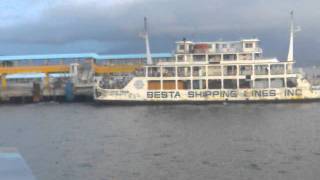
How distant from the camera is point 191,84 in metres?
88.1

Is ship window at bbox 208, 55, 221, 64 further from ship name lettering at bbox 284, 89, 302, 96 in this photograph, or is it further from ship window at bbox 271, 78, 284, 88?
ship name lettering at bbox 284, 89, 302, 96

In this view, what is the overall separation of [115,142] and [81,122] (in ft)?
63.7

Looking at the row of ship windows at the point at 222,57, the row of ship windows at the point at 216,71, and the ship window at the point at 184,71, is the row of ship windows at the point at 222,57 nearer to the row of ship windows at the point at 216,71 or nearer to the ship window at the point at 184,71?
the row of ship windows at the point at 216,71

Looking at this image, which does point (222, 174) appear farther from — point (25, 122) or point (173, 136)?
point (25, 122)

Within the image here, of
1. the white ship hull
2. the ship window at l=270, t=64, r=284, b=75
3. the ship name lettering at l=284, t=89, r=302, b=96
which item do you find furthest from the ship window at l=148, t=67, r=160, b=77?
the ship name lettering at l=284, t=89, r=302, b=96

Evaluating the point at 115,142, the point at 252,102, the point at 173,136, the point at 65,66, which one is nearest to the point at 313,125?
the point at 173,136

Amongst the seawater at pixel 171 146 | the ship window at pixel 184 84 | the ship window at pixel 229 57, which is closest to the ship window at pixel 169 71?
the ship window at pixel 184 84

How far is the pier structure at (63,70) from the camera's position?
105688 millimetres

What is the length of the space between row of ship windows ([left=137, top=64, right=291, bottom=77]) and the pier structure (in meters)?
17.7

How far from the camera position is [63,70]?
116 meters

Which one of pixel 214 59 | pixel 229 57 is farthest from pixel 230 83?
pixel 214 59

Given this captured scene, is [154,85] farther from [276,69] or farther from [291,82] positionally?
[291,82]

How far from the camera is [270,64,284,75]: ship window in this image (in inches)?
3425

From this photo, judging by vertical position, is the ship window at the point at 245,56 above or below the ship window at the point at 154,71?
above
